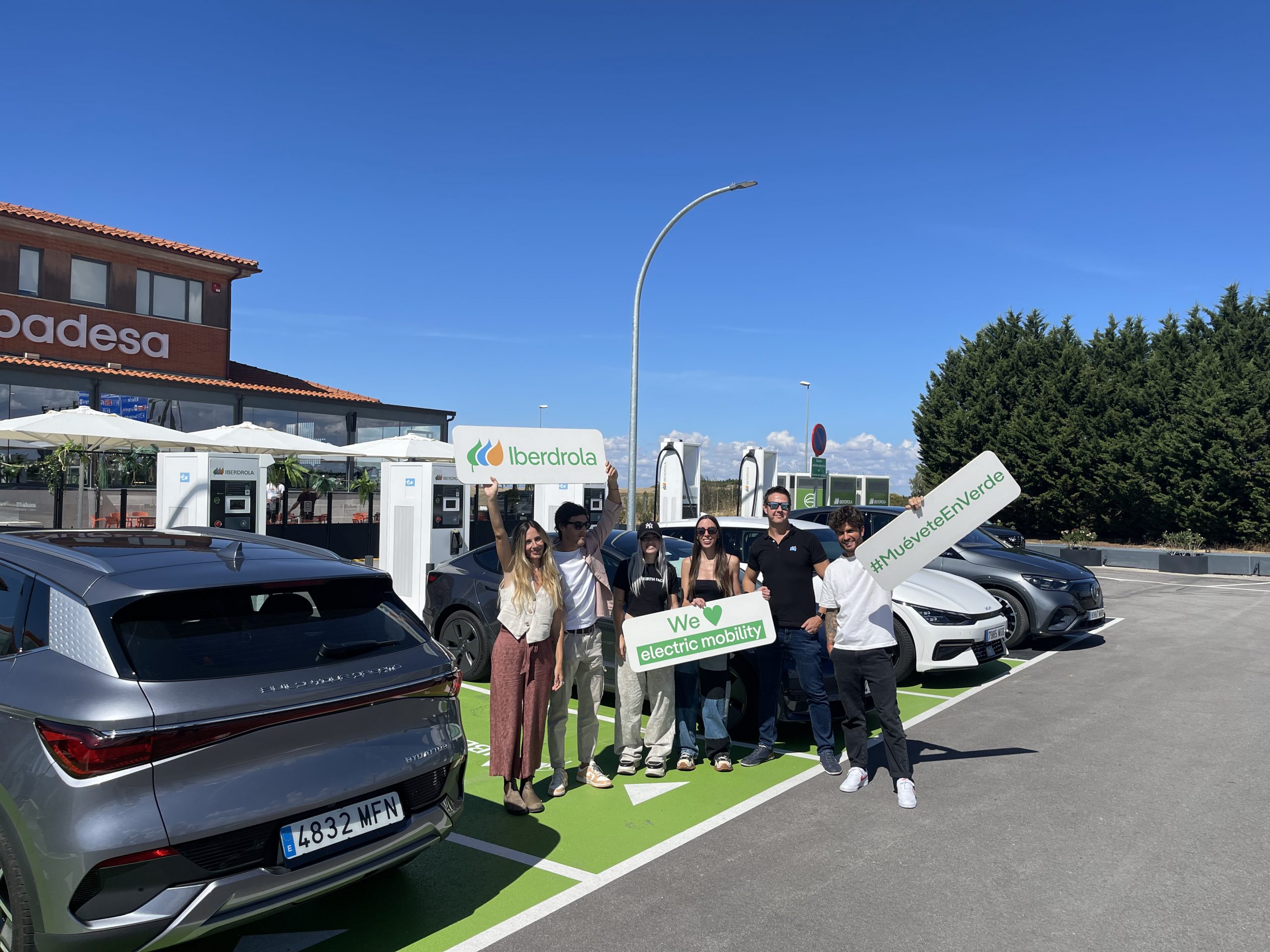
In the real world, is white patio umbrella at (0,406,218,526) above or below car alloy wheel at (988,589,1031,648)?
above

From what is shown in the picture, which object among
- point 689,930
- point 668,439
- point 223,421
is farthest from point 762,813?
point 223,421

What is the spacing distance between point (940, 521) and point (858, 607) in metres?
1.07

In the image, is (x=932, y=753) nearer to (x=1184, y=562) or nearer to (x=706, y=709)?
(x=706, y=709)

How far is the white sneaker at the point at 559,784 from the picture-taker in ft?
18.1

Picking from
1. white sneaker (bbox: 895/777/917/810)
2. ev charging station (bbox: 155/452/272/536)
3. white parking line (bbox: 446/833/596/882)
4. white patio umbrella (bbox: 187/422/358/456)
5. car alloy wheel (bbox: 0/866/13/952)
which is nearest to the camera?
car alloy wheel (bbox: 0/866/13/952)

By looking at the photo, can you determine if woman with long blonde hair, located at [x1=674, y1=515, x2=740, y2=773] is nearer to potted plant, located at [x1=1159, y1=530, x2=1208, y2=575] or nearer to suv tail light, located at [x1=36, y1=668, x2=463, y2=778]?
suv tail light, located at [x1=36, y1=668, x2=463, y2=778]

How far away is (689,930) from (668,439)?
58.0 ft

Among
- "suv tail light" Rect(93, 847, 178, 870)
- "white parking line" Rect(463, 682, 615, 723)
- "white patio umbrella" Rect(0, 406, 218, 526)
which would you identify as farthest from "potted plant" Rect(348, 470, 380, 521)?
"suv tail light" Rect(93, 847, 178, 870)

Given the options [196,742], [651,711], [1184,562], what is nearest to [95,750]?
[196,742]

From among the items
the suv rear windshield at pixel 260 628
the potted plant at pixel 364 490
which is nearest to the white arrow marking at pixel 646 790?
the suv rear windshield at pixel 260 628

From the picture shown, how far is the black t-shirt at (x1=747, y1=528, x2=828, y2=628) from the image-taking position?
20.1 feet

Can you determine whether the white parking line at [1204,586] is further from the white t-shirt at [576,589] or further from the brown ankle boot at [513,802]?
the brown ankle boot at [513,802]

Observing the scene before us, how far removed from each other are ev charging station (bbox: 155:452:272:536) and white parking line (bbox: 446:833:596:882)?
26.5 ft

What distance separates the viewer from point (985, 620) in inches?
337
